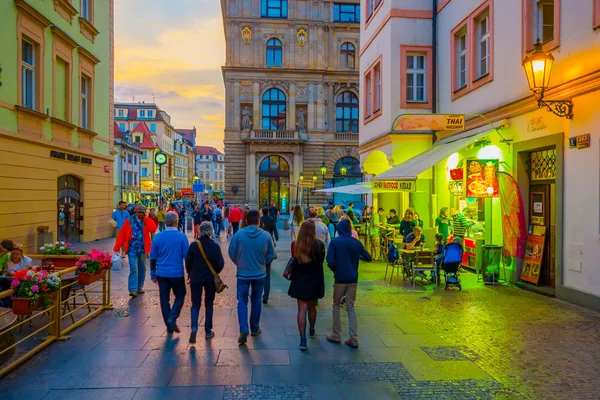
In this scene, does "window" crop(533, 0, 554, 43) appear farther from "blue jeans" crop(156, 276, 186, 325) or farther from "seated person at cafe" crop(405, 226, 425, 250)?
"blue jeans" crop(156, 276, 186, 325)

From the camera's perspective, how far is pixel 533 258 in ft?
34.3

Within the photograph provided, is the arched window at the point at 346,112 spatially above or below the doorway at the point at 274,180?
above

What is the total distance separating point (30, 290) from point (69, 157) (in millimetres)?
13601

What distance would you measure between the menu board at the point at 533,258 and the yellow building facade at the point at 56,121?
14.2 m

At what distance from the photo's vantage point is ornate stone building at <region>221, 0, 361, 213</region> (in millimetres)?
45094

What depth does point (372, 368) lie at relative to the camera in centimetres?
573

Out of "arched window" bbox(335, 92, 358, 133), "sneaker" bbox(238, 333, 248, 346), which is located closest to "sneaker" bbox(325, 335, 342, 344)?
"sneaker" bbox(238, 333, 248, 346)

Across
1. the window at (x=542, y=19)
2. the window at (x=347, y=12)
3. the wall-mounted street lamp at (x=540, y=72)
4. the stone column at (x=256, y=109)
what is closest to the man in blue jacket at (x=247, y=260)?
the wall-mounted street lamp at (x=540, y=72)

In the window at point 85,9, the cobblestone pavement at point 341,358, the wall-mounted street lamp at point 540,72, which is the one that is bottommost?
the cobblestone pavement at point 341,358

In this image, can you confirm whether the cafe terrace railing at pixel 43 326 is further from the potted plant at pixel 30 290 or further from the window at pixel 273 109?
the window at pixel 273 109

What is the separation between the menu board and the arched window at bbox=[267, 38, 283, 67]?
1529 inches

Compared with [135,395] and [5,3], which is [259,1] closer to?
[5,3]

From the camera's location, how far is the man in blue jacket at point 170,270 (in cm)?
707

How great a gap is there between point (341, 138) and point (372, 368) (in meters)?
42.6
